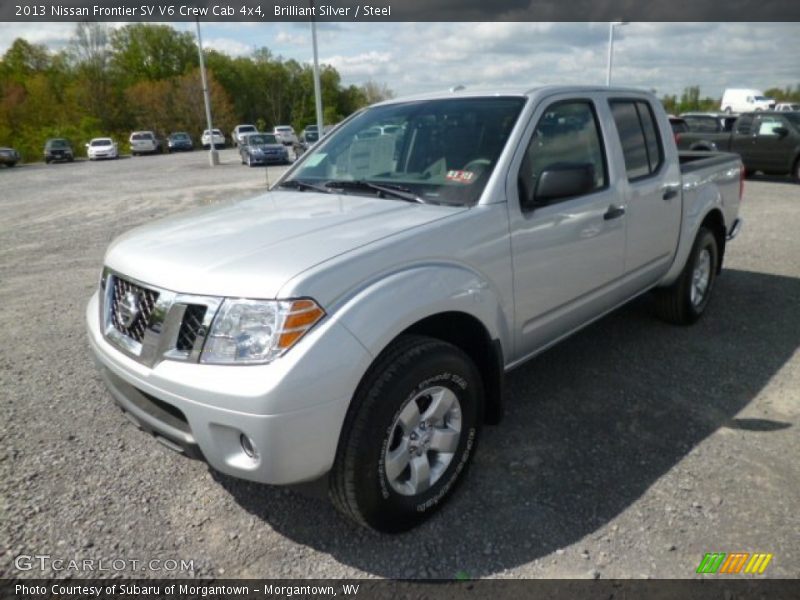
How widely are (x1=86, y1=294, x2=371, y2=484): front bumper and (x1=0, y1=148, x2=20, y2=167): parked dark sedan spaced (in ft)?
129

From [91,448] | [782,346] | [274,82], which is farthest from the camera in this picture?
[274,82]

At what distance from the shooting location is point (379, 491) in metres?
2.32

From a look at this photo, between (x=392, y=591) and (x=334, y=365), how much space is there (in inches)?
37.2

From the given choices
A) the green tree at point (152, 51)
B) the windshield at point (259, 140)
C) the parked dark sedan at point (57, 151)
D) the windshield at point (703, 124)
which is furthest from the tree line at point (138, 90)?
the windshield at point (703, 124)

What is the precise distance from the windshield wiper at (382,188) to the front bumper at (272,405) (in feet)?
3.46

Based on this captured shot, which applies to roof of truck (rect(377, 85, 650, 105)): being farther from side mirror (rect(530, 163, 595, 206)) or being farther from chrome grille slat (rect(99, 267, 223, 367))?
chrome grille slat (rect(99, 267, 223, 367))

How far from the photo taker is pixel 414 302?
2320 millimetres

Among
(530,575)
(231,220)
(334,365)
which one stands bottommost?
(530,575)

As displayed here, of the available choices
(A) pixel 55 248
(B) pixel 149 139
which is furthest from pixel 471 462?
(B) pixel 149 139

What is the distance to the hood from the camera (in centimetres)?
215

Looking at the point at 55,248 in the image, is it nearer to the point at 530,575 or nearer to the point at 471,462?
the point at 471,462

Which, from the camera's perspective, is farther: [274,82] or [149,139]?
[274,82]

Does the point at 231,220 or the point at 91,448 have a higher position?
the point at 231,220

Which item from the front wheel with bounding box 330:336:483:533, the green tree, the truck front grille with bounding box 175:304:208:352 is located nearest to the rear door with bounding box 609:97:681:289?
the front wheel with bounding box 330:336:483:533
